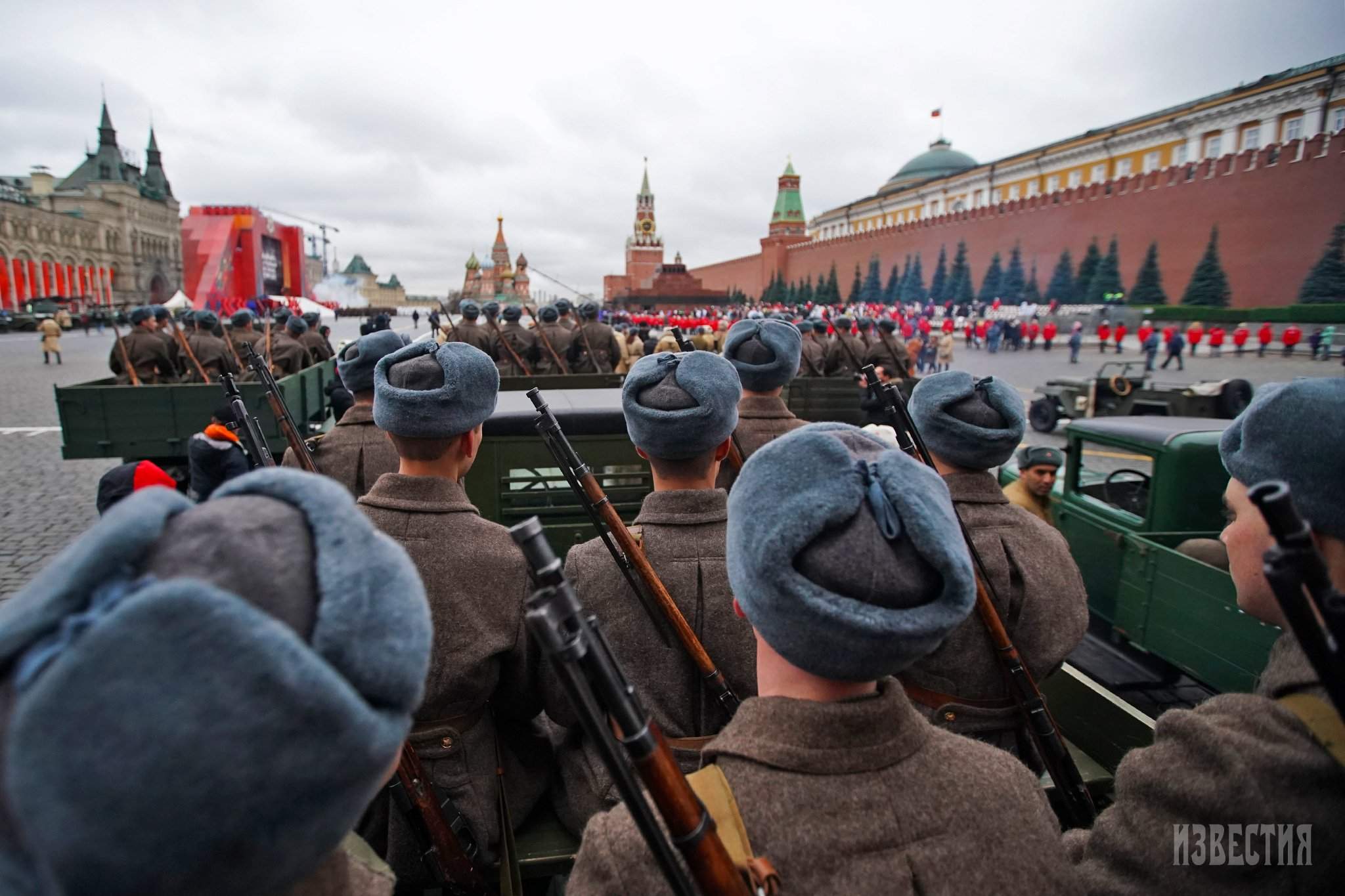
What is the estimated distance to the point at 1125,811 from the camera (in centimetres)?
144

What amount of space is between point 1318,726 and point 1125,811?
35 cm

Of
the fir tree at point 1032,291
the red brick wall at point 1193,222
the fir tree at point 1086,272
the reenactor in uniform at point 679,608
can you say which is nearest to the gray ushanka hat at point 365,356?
the reenactor in uniform at point 679,608

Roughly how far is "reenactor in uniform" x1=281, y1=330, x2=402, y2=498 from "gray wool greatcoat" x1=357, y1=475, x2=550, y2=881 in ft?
6.76

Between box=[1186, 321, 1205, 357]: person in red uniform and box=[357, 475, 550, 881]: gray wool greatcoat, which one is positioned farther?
box=[1186, 321, 1205, 357]: person in red uniform

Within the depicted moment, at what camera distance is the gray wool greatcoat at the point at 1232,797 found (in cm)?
126

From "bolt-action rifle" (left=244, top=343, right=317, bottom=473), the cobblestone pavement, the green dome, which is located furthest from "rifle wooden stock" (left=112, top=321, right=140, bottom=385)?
the green dome

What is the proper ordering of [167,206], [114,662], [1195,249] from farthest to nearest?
[167,206] → [1195,249] → [114,662]

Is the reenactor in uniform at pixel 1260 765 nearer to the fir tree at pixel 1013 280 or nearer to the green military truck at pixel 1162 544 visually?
the green military truck at pixel 1162 544

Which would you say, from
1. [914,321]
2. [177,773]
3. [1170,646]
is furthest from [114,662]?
[914,321]

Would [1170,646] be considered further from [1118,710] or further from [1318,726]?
[1318,726]

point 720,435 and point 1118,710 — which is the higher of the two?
point 720,435

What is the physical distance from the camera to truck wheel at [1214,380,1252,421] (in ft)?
A: 29.8

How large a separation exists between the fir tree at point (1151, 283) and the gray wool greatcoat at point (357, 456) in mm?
39461

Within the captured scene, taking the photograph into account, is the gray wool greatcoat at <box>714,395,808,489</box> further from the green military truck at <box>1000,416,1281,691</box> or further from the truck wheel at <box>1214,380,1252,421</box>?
the truck wheel at <box>1214,380,1252,421</box>
